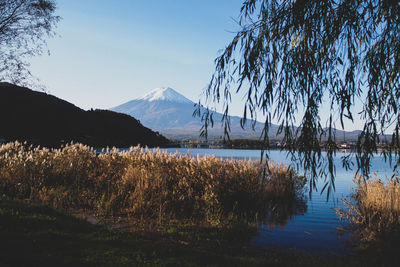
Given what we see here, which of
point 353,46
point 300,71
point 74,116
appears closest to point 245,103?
point 300,71

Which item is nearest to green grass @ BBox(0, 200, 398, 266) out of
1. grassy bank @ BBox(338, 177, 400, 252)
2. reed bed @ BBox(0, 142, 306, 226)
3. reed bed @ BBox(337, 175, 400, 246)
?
grassy bank @ BBox(338, 177, 400, 252)

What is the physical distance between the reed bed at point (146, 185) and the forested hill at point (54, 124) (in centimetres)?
2573

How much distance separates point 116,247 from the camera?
503 centimetres

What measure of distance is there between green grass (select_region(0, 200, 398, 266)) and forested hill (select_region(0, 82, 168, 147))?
30.9 m

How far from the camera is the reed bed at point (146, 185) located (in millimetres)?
8523

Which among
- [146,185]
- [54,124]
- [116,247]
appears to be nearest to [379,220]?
[146,185]

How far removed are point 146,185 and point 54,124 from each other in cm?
4120

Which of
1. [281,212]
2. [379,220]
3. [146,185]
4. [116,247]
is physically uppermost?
[146,185]

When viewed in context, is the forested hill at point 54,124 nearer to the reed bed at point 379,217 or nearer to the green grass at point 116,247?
the green grass at point 116,247

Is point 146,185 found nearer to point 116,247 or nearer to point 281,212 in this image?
point 116,247

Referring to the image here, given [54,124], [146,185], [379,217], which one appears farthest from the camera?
[54,124]

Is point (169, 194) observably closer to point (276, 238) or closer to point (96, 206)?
point (96, 206)

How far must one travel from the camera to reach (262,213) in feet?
32.6

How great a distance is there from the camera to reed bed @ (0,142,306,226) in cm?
852
